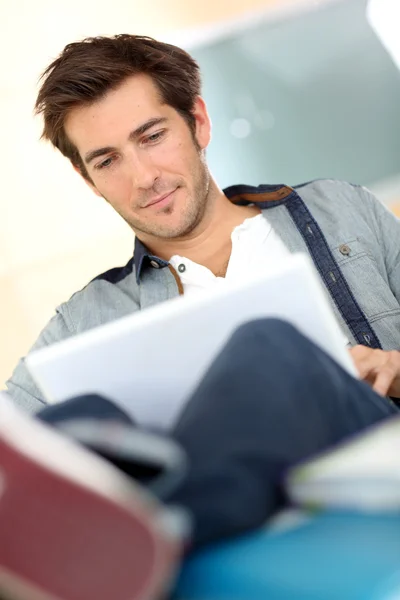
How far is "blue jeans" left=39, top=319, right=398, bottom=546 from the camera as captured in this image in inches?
30.9

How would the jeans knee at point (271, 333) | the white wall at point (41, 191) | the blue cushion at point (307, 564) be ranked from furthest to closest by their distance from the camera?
the white wall at point (41, 191)
the jeans knee at point (271, 333)
the blue cushion at point (307, 564)

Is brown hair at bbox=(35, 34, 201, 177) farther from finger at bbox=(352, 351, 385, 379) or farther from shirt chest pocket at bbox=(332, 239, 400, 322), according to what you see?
finger at bbox=(352, 351, 385, 379)

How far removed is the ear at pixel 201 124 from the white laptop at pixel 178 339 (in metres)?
1.32

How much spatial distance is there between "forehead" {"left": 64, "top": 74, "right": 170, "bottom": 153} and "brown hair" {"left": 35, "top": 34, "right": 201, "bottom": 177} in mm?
20

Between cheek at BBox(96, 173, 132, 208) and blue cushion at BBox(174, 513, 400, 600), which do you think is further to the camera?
cheek at BBox(96, 173, 132, 208)

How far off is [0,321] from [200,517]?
2.83 metres

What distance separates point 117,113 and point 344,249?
722 millimetres

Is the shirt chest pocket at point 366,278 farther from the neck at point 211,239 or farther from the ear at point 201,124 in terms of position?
the ear at point 201,124

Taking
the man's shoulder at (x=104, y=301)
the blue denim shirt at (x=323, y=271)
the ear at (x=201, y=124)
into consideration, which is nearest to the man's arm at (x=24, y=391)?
the blue denim shirt at (x=323, y=271)

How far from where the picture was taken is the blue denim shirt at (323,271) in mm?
2061

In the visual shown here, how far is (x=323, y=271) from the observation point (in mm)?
2115

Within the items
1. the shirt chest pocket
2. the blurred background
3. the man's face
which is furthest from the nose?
the blurred background

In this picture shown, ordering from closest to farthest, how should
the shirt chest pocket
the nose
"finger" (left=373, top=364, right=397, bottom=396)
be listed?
"finger" (left=373, top=364, right=397, bottom=396), the shirt chest pocket, the nose

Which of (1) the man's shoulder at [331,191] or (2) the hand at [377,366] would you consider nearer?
(2) the hand at [377,366]
